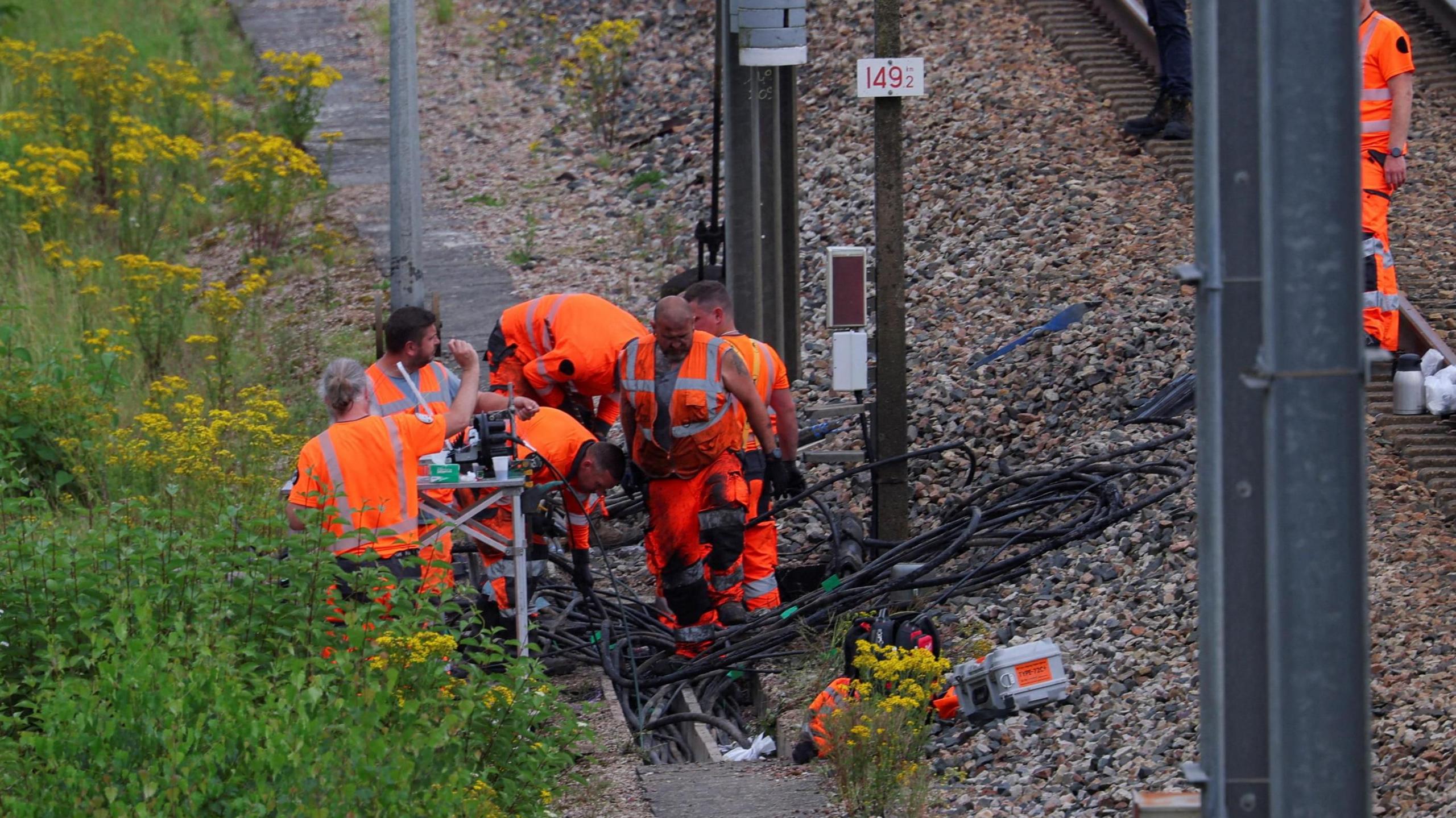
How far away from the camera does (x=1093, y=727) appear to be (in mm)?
6570

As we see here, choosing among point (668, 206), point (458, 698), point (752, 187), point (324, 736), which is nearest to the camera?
point (324, 736)

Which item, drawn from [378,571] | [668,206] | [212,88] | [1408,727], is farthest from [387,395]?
[212,88]

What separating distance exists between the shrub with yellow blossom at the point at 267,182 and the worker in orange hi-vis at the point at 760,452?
6050 millimetres

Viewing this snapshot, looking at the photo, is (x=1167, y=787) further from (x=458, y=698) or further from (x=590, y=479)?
(x=590, y=479)

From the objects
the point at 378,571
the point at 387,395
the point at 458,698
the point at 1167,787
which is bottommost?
the point at 1167,787

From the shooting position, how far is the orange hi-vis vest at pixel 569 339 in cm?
898

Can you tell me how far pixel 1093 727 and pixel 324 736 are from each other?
117 inches

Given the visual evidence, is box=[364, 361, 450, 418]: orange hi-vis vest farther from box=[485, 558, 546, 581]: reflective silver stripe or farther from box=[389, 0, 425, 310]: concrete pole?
box=[389, 0, 425, 310]: concrete pole

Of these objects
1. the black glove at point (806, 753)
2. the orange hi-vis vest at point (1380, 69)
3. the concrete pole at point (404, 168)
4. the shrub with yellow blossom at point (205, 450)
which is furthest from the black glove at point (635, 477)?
the orange hi-vis vest at point (1380, 69)

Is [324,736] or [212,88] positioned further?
[212,88]

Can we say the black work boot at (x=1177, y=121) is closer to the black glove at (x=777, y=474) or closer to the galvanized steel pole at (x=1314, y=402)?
the black glove at (x=777, y=474)

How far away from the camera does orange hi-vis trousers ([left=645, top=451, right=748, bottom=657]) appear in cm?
835

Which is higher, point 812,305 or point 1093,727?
point 812,305

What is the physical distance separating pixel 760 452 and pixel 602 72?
8577 mm
